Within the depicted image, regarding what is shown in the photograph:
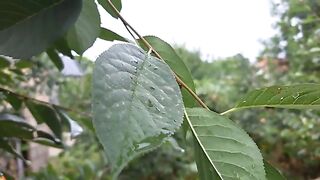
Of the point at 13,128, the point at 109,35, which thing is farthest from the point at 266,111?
the point at 109,35

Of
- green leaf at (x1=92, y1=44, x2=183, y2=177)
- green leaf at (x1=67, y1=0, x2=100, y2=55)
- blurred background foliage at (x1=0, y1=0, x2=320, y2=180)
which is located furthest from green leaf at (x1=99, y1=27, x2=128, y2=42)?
blurred background foliage at (x1=0, y1=0, x2=320, y2=180)

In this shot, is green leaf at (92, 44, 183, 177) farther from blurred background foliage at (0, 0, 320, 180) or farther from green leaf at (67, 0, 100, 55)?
blurred background foliage at (0, 0, 320, 180)

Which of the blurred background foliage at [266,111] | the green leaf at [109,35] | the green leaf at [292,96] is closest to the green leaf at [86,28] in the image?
the green leaf at [109,35]

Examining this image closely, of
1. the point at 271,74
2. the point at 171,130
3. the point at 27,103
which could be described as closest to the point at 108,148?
the point at 171,130

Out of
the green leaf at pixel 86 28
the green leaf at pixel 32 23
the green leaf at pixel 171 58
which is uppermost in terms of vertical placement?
the green leaf at pixel 32 23

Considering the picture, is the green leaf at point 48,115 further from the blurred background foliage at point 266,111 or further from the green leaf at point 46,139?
the blurred background foliage at point 266,111

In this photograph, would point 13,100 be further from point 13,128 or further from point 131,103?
point 131,103
